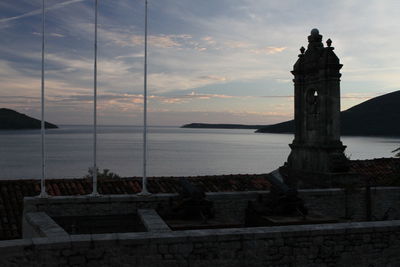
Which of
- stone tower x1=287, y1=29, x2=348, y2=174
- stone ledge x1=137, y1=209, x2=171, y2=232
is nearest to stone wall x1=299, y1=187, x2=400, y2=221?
stone tower x1=287, y1=29, x2=348, y2=174

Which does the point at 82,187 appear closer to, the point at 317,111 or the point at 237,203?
the point at 237,203

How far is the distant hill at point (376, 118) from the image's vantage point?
180 meters

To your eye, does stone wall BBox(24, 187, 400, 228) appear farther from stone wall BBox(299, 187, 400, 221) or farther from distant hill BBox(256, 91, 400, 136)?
distant hill BBox(256, 91, 400, 136)

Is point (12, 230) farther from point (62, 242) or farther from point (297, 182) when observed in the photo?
point (297, 182)

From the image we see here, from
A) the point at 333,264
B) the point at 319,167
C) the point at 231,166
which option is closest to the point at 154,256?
the point at 333,264

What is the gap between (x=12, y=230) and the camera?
1328 centimetres

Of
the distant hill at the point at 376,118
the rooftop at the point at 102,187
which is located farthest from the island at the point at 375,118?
the rooftop at the point at 102,187

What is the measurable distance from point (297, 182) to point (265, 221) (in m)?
6.00

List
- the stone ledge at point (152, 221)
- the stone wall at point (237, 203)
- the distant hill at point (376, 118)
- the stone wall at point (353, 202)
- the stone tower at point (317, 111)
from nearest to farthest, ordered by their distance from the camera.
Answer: the stone ledge at point (152, 221) → the stone wall at point (237, 203) → the stone wall at point (353, 202) → the stone tower at point (317, 111) → the distant hill at point (376, 118)

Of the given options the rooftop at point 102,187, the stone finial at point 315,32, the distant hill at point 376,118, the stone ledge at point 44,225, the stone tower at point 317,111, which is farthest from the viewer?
the distant hill at point 376,118

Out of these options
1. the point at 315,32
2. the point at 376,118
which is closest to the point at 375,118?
the point at 376,118

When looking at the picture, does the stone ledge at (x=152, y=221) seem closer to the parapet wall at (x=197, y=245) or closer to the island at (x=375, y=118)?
the parapet wall at (x=197, y=245)

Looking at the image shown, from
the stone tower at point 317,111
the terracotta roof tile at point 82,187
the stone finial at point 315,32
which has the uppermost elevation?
the stone finial at point 315,32

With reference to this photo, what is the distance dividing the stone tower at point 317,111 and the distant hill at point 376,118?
574ft
